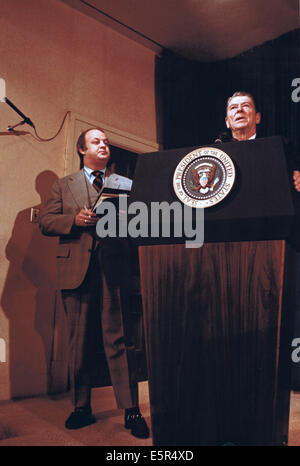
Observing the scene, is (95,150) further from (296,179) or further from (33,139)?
(296,179)

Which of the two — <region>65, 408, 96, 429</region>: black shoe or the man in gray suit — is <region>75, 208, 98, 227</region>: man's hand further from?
<region>65, 408, 96, 429</region>: black shoe

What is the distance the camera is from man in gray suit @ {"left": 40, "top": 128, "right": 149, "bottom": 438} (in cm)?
172

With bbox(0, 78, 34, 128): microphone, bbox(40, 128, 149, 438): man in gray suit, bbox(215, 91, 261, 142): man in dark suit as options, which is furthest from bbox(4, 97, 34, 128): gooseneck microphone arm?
bbox(215, 91, 261, 142): man in dark suit

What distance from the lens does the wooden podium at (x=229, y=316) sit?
38.5 inches

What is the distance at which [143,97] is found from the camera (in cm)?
357

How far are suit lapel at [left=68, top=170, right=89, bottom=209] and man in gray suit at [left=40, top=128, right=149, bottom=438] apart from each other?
0.14 feet

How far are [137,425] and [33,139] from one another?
1.94 metres

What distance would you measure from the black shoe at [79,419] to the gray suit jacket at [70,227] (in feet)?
1.77

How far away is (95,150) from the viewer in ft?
6.65

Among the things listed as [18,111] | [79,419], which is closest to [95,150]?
[18,111]

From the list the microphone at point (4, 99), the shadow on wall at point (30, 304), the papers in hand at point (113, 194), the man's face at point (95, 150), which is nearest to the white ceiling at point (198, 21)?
the microphone at point (4, 99)

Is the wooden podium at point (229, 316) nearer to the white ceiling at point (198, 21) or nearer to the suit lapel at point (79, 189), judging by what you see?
the suit lapel at point (79, 189)

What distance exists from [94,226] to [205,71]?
2758 millimetres
